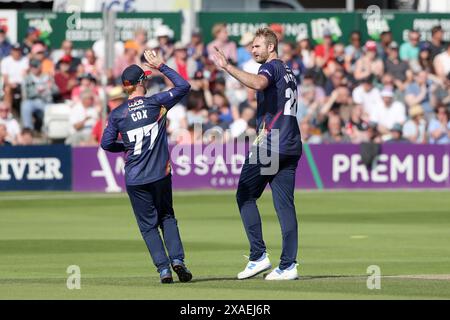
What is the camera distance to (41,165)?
2816cm

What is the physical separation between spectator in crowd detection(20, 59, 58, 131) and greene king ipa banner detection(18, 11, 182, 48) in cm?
176

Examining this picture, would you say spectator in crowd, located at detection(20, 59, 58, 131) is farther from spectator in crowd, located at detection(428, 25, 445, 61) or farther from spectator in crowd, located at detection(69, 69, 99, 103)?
spectator in crowd, located at detection(428, 25, 445, 61)

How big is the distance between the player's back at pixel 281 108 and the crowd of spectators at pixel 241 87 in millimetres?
14871

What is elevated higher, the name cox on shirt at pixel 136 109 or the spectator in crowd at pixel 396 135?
the name cox on shirt at pixel 136 109

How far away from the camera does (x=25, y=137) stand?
28406 millimetres

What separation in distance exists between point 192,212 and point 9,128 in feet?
20.5

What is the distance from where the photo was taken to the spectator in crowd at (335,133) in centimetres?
2984

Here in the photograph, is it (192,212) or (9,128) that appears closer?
(192,212)

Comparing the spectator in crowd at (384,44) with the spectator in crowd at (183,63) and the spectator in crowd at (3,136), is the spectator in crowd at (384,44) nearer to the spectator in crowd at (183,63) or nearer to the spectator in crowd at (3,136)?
the spectator in crowd at (183,63)

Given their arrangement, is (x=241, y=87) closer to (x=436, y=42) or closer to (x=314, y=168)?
(x=314, y=168)

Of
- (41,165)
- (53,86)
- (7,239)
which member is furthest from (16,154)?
(7,239)

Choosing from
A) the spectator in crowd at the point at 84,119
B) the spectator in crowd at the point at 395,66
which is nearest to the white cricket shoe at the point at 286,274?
the spectator in crowd at the point at 84,119
